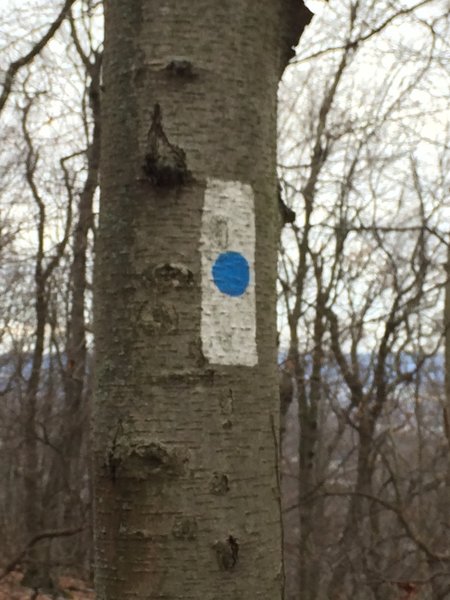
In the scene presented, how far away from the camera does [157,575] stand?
107cm

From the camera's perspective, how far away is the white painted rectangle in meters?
1.14

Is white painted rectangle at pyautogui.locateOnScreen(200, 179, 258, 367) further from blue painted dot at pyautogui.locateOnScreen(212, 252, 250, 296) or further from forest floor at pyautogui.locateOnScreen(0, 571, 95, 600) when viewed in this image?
forest floor at pyautogui.locateOnScreen(0, 571, 95, 600)

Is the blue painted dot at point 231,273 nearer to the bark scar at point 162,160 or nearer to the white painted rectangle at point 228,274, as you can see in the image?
the white painted rectangle at point 228,274

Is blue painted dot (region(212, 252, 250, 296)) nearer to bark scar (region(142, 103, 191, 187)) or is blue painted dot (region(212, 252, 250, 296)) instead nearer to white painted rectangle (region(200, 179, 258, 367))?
white painted rectangle (region(200, 179, 258, 367))

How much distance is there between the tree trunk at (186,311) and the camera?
1.09 m

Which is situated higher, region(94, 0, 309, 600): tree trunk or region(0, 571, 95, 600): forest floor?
region(94, 0, 309, 600): tree trunk

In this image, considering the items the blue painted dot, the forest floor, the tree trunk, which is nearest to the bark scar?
the tree trunk

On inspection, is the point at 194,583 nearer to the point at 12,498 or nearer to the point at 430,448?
the point at 12,498

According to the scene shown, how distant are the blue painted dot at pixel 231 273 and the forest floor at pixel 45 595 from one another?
7438mm

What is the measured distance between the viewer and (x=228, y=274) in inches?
46.1

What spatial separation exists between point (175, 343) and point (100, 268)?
20 cm

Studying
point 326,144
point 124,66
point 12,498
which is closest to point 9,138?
point 326,144

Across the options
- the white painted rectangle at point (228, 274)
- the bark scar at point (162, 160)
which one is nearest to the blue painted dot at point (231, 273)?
the white painted rectangle at point (228, 274)

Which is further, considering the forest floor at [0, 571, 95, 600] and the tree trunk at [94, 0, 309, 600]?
the forest floor at [0, 571, 95, 600]
